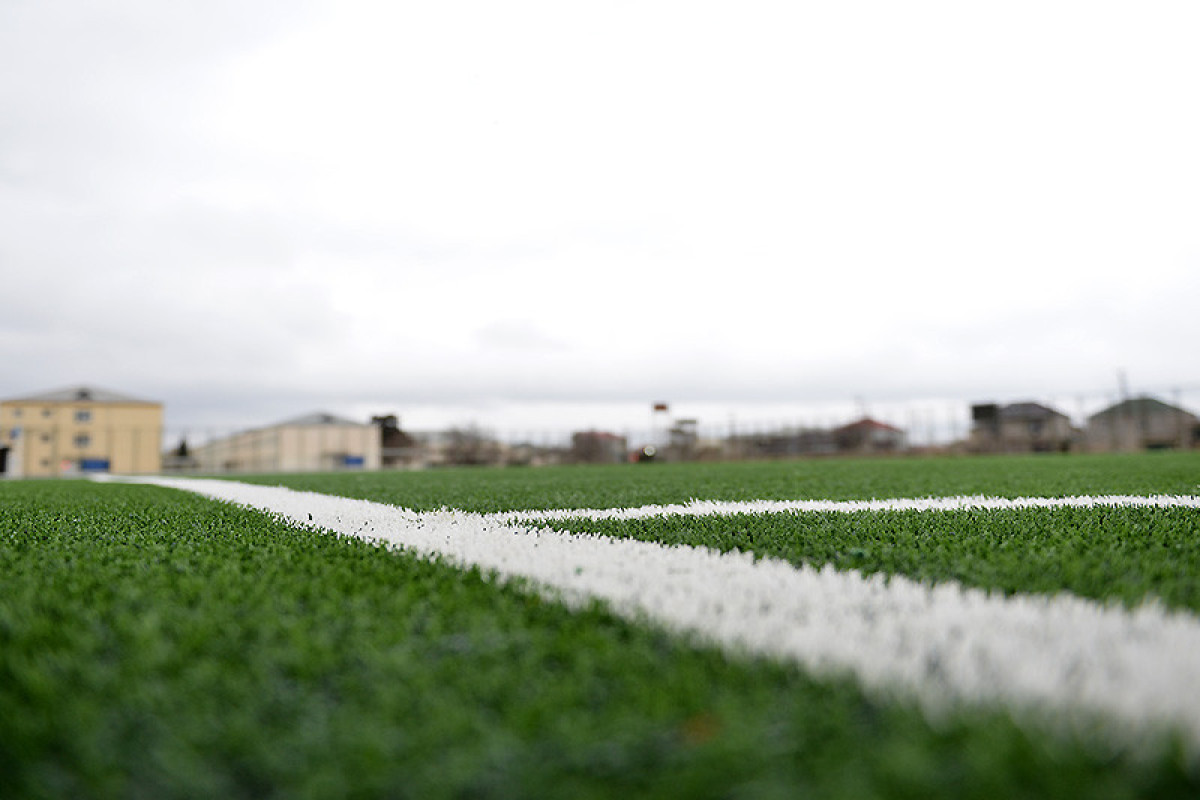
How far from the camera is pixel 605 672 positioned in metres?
1.75

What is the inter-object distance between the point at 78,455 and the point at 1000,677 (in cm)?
5879

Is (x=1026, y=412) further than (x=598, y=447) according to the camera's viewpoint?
Yes

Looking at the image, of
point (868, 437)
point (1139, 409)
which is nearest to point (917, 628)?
point (868, 437)

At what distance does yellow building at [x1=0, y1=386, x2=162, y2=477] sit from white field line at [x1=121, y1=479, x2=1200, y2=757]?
49425mm

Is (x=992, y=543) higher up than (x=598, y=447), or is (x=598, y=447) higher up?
(x=598, y=447)

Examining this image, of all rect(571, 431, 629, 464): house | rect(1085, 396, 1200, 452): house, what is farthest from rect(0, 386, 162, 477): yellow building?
rect(1085, 396, 1200, 452): house

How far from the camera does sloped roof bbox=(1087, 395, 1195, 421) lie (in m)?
33.3

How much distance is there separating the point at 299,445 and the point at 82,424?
51.1 ft

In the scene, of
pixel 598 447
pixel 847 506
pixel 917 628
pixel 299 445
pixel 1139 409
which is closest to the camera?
pixel 917 628

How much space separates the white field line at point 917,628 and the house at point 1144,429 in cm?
3608

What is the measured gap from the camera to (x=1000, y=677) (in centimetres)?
165

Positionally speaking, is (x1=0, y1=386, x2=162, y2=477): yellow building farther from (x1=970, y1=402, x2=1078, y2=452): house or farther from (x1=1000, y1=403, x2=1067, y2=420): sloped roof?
(x1=1000, y1=403, x2=1067, y2=420): sloped roof

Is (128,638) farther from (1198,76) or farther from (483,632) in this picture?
(1198,76)

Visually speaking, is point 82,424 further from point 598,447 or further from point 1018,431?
point 1018,431
